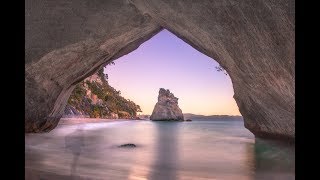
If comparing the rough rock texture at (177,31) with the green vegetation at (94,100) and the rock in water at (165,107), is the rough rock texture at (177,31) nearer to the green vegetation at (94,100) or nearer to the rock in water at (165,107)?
the green vegetation at (94,100)

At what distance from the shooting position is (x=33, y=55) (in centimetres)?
888

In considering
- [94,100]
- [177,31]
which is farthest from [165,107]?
[177,31]

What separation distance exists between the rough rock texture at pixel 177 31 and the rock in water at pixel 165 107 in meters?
65.8

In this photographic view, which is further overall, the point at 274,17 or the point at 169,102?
the point at 169,102

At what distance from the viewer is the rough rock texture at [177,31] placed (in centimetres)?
588

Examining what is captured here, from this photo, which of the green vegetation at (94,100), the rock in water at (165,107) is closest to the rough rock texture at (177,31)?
the green vegetation at (94,100)

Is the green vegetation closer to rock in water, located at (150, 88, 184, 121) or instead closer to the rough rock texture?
the rough rock texture

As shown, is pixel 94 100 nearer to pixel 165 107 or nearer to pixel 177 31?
pixel 177 31

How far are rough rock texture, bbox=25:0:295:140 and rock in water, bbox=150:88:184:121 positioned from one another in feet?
216

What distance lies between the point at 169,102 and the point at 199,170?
2830 inches

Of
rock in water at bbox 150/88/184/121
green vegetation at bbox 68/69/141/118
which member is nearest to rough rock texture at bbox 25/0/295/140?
green vegetation at bbox 68/69/141/118

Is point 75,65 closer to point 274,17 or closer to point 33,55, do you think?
point 33,55
